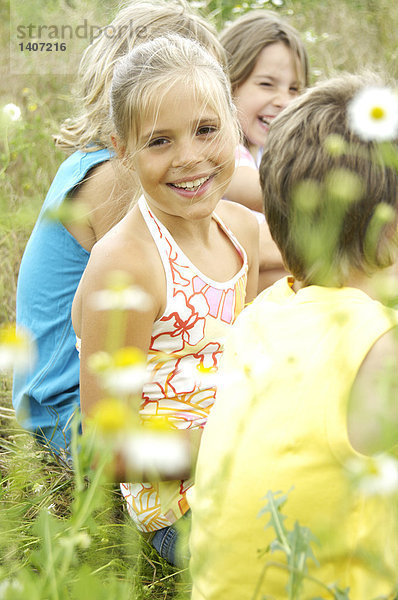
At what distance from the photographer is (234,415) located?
3.02 feet

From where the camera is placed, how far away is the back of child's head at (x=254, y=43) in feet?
7.52

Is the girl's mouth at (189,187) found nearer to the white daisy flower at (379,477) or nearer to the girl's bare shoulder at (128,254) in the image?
the girl's bare shoulder at (128,254)

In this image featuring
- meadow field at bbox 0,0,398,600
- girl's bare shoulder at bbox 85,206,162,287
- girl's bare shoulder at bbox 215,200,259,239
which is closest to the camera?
meadow field at bbox 0,0,398,600

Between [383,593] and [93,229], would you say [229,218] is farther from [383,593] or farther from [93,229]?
[383,593]

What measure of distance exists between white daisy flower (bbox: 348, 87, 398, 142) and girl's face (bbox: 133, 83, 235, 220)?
37 cm

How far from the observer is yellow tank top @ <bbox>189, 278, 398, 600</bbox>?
86 cm

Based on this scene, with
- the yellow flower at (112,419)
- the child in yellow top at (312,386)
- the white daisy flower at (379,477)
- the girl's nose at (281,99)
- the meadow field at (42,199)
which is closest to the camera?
the yellow flower at (112,419)

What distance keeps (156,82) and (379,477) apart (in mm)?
806

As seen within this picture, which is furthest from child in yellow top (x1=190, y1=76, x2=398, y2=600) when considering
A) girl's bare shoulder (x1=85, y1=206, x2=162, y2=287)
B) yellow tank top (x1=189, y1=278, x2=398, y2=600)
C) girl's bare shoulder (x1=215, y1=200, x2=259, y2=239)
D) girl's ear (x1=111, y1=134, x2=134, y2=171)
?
girl's bare shoulder (x1=215, y1=200, x2=259, y2=239)

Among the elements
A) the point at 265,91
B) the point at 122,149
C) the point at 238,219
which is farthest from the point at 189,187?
the point at 265,91

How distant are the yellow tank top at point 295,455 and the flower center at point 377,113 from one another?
0.21 m

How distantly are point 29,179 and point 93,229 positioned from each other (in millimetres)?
1017

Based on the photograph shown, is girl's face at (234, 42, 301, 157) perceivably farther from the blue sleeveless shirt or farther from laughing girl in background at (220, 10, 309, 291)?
the blue sleeveless shirt

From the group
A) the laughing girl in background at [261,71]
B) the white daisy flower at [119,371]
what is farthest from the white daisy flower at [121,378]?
the laughing girl in background at [261,71]
